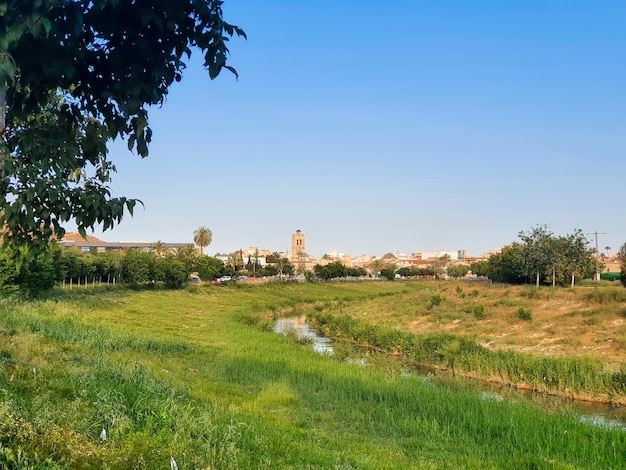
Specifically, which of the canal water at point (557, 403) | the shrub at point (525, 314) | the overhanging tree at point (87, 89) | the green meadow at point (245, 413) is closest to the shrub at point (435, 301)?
the shrub at point (525, 314)

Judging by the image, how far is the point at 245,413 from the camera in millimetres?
10586

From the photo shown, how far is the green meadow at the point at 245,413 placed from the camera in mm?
5551

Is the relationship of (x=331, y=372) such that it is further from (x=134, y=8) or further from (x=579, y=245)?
(x=579, y=245)

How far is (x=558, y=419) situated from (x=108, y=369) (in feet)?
37.4

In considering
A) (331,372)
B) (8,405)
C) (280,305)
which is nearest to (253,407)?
(8,405)

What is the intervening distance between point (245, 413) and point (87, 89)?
7917 millimetres

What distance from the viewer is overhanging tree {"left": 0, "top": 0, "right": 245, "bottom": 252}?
11.7 ft

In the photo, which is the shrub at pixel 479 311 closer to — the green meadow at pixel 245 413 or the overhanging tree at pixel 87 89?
the green meadow at pixel 245 413

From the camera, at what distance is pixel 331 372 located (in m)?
20.8

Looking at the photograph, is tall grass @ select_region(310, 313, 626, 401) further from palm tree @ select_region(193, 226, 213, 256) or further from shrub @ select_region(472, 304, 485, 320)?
palm tree @ select_region(193, 226, 213, 256)

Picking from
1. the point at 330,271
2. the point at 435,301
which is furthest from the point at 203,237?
the point at 435,301

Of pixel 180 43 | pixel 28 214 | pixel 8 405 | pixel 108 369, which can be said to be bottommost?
pixel 108 369

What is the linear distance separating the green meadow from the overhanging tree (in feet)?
6.94

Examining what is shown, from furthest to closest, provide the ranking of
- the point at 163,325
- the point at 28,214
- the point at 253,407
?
the point at 163,325, the point at 253,407, the point at 28,214
